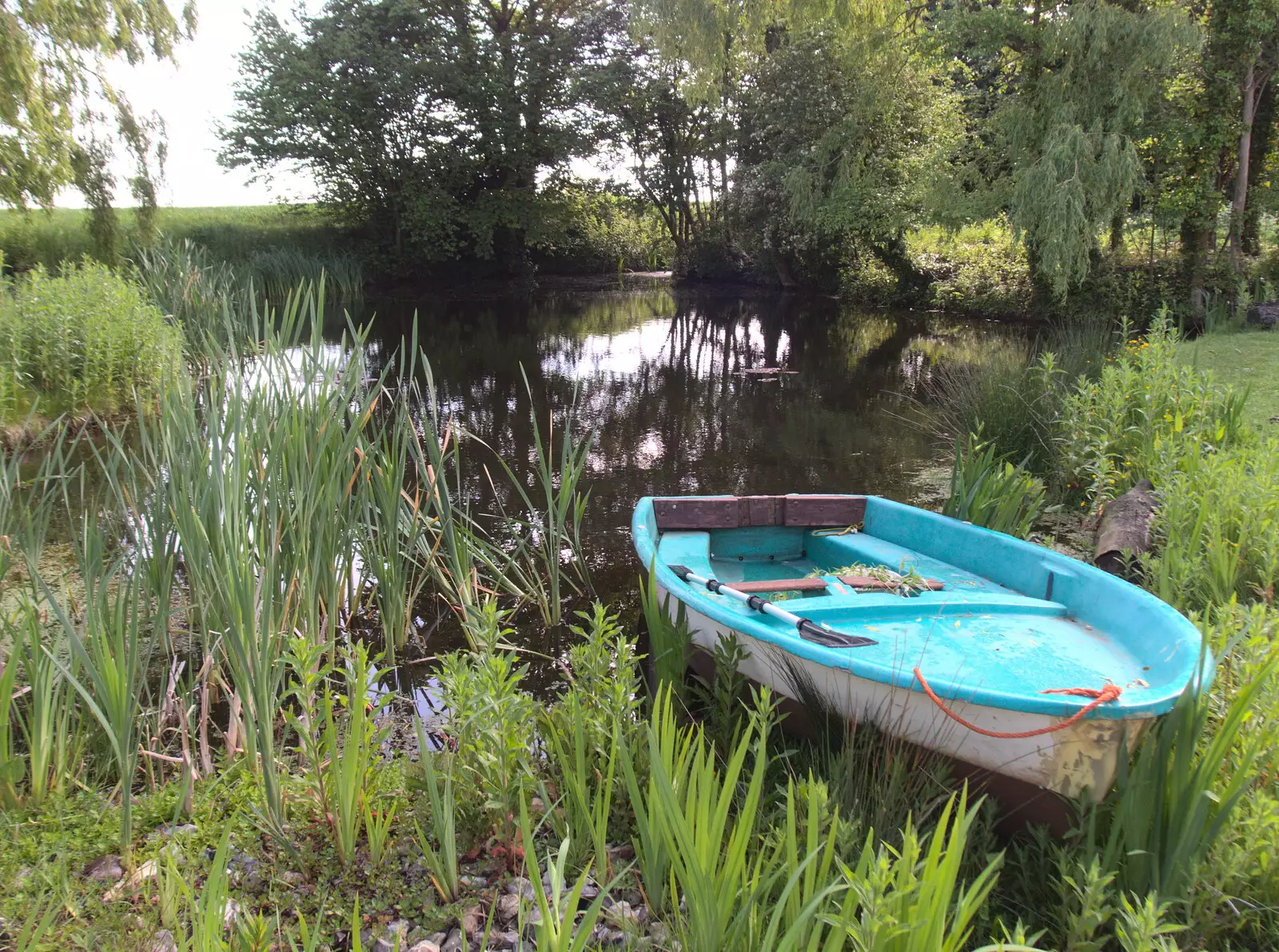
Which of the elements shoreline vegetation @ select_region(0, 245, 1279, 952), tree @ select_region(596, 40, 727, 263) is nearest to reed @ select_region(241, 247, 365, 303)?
tree @ select_region(596, 40, 727, 263)

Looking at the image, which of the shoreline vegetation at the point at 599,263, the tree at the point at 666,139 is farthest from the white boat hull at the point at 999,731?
the tree at the point at 666,139

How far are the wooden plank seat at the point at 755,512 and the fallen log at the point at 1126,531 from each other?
107 centimetres

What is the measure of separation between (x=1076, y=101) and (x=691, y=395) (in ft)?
21.2

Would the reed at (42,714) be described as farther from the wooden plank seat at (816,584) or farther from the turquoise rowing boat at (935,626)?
the wooden plank seat at (816,584)

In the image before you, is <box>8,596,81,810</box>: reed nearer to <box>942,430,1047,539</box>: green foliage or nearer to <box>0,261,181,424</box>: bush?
<box>942,430,1047,539</box>: green foliage

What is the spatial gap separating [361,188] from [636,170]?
7869 mm

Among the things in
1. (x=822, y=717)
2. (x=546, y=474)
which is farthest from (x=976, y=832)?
(x=546, y=474)

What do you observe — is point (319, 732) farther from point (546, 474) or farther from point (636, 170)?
point (636, 170)

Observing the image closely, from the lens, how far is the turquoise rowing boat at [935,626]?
2.07 metres

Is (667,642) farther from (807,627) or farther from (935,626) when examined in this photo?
(935,626)

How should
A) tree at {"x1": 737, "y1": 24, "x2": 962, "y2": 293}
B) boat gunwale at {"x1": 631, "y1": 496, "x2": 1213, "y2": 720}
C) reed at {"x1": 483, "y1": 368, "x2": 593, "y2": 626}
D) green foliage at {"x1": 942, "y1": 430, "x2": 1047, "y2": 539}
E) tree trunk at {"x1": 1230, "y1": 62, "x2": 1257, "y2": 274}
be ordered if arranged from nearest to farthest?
1. boat gunwale at {"x1": 631, "y1": 496, "x2": 1213, "y2": 720}
2. reed at {"x1": 483, "y1": 368, "x2": 593, "y2": 626}
3. green foliage at {"x1": 942, "y1": 430, "x2": 1047, "y2": 539}
4. tree trunk at {"x1": 1230, "y1": 62, "x2": 1257, "y2": 274}
5. tree at {"x1": 737, "y1": 24, "x2": 962, "y2": 293}

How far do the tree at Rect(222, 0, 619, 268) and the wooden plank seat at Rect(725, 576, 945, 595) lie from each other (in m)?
20.0

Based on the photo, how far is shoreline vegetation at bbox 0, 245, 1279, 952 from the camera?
1.56 metres

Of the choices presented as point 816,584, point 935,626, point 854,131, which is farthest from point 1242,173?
point 935,626
